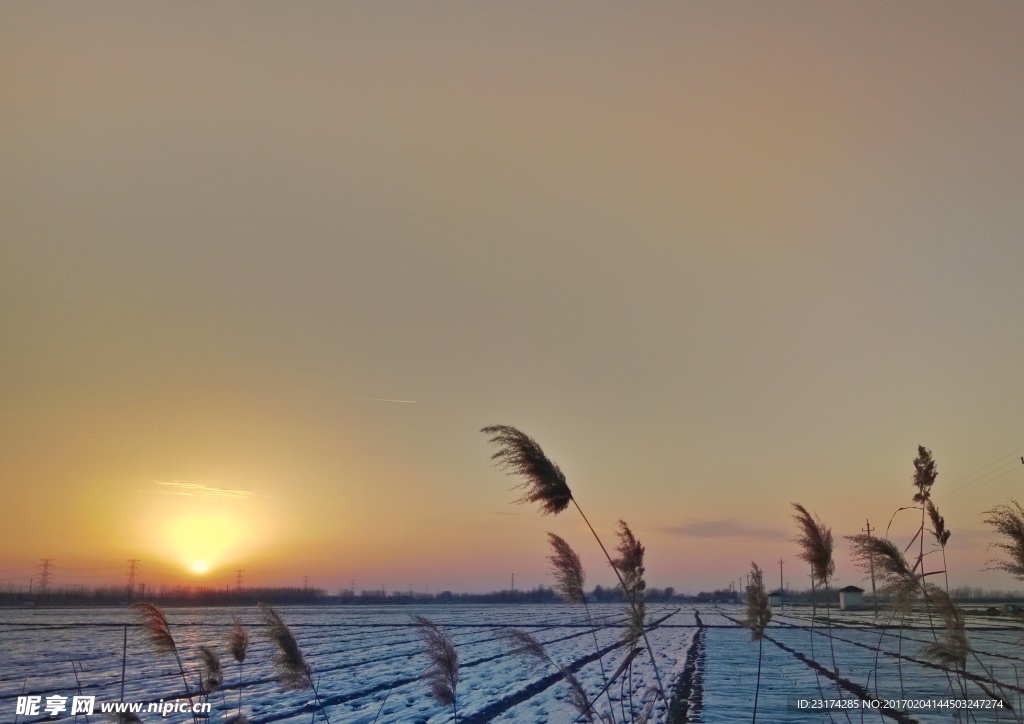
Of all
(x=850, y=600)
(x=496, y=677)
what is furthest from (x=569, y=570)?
(x=850, y=600)

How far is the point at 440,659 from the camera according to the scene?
6703 mm

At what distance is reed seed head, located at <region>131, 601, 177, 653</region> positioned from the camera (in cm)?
737

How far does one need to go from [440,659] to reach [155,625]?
297 centimetres

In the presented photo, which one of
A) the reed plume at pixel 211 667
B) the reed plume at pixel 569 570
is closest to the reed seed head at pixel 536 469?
the reed plume at pixel 569 570

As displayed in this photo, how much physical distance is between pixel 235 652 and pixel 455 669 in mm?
2773

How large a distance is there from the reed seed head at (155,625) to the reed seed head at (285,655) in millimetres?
1246

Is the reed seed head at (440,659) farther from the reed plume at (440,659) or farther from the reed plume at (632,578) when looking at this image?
the reed plume at (632,578)

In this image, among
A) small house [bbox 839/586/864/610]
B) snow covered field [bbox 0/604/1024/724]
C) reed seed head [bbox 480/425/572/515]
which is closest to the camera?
reed seed head [bbox 480/425/572/515]

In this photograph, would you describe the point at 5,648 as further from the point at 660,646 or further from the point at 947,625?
the point at 947,625

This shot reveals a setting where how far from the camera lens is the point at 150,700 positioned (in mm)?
17156

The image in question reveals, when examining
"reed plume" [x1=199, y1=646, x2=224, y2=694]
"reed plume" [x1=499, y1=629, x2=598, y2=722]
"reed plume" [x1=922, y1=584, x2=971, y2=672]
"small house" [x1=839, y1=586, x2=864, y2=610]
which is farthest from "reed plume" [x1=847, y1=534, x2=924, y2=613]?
"small house" [x1=839, y1=586, x2=864, y2=610]

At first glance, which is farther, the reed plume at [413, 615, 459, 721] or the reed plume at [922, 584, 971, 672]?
the reed plume at [413, 615, 459, 721]

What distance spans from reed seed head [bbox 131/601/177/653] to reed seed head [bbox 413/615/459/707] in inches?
104

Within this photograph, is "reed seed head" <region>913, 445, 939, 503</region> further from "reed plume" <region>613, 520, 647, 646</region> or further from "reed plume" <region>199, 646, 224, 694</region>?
"reed plume" <region>199, 646, 224, 694</region>
